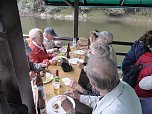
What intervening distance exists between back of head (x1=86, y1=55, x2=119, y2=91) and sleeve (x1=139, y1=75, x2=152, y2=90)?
0.88 metres

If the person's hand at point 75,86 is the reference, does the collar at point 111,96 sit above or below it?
above

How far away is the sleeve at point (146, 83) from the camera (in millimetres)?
1953

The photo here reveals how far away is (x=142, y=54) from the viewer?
2230mm

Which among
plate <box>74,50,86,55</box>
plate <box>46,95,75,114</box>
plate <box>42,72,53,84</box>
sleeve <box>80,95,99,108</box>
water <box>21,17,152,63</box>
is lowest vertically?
water <box>21,17,152,63</box>

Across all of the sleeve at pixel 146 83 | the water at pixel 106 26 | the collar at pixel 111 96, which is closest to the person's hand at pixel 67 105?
the collar at pixel 111 96

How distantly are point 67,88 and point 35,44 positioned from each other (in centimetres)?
A: 96

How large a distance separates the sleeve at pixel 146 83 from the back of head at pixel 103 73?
2.88 feet

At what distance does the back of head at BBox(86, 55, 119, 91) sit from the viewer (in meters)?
1.14

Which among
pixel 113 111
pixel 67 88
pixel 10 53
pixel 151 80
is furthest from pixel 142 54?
pixel 10 53

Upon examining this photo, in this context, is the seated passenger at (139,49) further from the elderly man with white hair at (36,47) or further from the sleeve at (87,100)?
the elderly man with white hair at (36,47)

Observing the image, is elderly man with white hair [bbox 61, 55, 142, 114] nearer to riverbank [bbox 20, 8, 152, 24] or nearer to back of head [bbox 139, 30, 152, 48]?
back of head [bbox 139, 30, 152, 48]

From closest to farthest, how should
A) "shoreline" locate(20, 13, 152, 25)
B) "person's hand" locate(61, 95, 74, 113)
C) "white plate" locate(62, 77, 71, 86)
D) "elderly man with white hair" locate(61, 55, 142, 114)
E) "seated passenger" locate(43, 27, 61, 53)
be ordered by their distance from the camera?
1. "elderly man with white hair" locate(61, 55, 142, 114)
2. "person's hand" locate(61, 95, 74, 113)
3. "white plate" locate(62, 77, 71, 86)
4. "seated passenger" locate(43, 27, 61, 53)
5. "shoreline" locate(20, 13, 152, 25)

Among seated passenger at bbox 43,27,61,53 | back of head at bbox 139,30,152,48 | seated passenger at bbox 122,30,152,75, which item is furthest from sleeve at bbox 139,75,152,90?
seated passenger at bbox 43,27,61,53

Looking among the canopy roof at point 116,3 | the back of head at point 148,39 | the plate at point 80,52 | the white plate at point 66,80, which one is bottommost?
the plate at point 80,52
